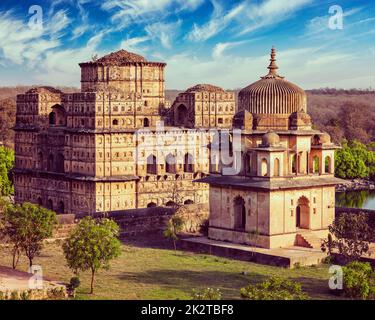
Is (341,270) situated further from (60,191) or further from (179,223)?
(60,191)

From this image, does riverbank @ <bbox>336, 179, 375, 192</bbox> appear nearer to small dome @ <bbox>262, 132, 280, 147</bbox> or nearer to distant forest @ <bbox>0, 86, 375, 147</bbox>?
distant forest @ <bbox>0, 86, 375, 147</bbox>

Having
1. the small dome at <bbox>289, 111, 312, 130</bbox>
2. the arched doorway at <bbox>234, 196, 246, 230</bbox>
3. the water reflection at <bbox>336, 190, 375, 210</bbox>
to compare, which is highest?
the small dome at <bbox>289, 111, 312, 130</bbox>

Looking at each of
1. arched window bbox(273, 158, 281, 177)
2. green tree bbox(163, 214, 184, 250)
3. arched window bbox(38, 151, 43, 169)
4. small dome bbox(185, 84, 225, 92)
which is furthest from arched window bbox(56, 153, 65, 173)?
arched window bbox(273, 158, 281, 177)

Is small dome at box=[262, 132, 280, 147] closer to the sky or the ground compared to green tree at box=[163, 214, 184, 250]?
closer to the sky

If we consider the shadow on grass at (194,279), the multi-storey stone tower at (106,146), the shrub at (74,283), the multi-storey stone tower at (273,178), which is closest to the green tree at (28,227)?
the shadow on grass at (194,279)

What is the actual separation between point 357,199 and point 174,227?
24.5 meters

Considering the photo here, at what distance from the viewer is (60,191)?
144 feet

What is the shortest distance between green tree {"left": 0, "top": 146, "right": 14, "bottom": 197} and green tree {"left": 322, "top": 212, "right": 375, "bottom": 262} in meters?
23.7

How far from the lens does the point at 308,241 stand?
104 ft

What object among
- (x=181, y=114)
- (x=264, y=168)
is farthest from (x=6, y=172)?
(x=264, y=168)

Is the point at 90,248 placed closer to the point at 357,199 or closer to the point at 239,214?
the point at 239,214

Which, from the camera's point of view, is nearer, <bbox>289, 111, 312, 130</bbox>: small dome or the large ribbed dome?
<bbox>289, 111, 312, 130</bbox>: small dome

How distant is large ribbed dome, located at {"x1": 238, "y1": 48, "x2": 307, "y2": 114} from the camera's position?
34000mm
